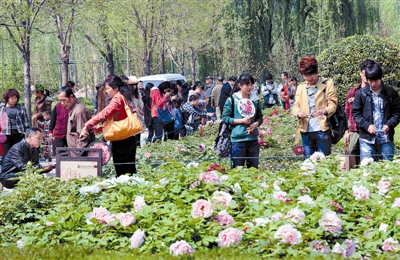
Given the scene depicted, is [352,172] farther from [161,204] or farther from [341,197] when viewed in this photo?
[161,204]

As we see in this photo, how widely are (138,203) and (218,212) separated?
2.33 feet

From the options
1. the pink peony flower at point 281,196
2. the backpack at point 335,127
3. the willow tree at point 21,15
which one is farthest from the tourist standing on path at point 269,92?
the pink peony flower at point 281,196

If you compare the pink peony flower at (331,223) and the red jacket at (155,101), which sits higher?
the red jacket at (155,101)

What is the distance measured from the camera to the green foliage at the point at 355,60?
51.0 ft

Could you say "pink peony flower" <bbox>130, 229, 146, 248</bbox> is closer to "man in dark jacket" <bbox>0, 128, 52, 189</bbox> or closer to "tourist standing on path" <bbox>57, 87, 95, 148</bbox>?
"man in dark jacket" <bbox>0, 128, 52, 189</bbox>

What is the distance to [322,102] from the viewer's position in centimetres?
841

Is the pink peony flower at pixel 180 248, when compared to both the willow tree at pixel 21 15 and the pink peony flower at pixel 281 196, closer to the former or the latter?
the pink peony flower at pixel 281 196

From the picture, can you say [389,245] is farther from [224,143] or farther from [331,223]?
[224,143]

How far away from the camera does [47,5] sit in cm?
1812


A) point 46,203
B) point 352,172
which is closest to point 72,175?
point 46,203

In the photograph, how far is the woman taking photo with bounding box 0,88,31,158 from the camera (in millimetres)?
12211

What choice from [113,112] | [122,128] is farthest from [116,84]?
[122,128]

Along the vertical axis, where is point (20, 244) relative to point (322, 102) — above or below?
below

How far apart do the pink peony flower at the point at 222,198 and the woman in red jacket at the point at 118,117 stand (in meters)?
2.54
